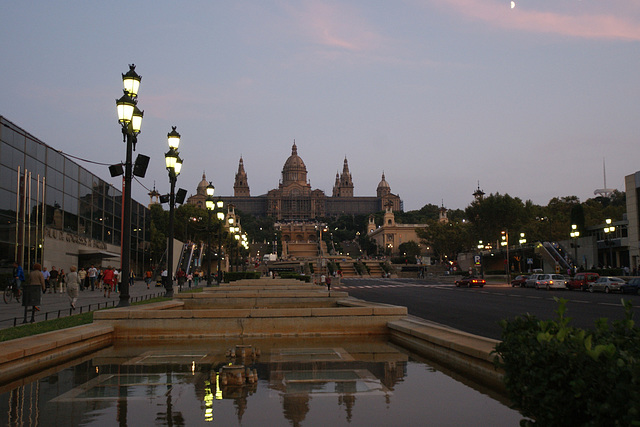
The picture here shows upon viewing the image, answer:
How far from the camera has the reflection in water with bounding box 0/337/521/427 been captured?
602cm

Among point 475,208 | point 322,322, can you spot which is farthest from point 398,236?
point 322,322

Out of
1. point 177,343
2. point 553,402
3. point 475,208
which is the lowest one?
point 177,343

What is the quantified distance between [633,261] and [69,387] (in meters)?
62.6

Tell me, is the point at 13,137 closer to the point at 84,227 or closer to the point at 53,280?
the point at 53,280

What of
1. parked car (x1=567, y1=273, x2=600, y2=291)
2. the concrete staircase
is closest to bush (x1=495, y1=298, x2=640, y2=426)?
parked car (x1=567, y1=273, x2=600, y2=291)

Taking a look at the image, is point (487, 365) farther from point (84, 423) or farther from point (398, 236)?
point (398, 236)

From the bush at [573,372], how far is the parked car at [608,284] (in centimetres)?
3791

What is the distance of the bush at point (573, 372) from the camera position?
302cm

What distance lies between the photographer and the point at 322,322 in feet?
42.5

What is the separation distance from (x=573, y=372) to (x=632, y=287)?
38127 mm

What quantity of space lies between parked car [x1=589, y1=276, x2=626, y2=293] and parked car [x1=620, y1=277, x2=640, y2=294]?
328 millimetres

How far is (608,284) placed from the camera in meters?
38.4

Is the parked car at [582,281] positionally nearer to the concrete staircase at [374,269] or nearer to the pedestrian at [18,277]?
the pedestrian at [18,277]

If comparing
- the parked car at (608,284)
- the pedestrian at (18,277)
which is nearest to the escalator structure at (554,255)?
the parked car at (608,284)
